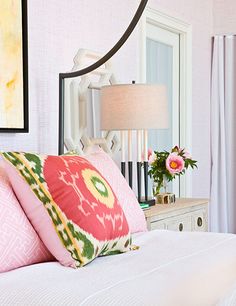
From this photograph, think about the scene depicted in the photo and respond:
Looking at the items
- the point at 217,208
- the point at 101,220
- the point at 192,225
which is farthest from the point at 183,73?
the point at 101,220

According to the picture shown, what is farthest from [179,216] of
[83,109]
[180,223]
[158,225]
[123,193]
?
[123,193]

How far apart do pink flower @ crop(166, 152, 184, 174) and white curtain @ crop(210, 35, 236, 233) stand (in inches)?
71.3

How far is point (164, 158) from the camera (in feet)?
11.7

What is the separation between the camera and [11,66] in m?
2.85

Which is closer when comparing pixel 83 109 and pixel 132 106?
pixel 132 106

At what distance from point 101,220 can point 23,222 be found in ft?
0.84

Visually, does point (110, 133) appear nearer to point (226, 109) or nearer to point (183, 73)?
point (183, 73)

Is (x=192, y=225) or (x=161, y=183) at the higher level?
(x=161, y=183)

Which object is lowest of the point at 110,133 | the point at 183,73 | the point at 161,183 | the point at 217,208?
the point at 217,208

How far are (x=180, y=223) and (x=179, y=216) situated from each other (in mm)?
41

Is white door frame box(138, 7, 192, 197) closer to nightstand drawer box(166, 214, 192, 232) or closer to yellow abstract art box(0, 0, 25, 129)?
nightstand drawer box(166, 214, 192, 232)

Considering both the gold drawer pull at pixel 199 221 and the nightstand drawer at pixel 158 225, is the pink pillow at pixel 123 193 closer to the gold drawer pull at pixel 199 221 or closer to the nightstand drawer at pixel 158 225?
the nightstand drawer at pixel 158 225

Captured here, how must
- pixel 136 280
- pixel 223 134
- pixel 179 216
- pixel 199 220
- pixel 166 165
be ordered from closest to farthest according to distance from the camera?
pixel 136 280 → pixel 179 216 → pixel 166 165 → pixel 199 220 → pixel 223 134

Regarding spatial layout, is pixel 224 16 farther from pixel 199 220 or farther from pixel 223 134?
pixel 199 220
